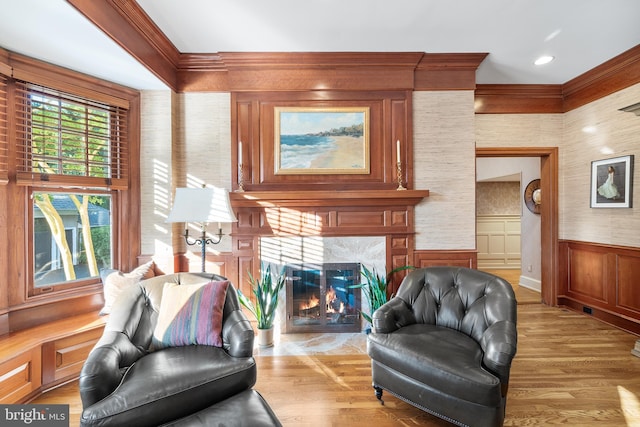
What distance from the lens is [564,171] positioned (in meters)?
3.85

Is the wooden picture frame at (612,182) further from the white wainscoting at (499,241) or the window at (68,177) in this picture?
the window at (68,177)

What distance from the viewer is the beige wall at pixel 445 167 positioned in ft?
10.2

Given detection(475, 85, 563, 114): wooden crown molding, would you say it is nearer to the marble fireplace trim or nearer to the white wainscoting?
the marble fireplace trim

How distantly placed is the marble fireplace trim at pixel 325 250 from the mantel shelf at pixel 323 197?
38cm

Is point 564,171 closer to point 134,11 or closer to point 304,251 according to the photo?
point 304,251

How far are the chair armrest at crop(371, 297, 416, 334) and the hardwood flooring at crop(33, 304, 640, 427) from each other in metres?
0.50

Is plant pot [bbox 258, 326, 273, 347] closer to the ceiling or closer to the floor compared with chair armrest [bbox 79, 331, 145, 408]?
closer to the floor

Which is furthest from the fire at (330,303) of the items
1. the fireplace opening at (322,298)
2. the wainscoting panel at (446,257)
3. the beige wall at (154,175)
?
the beige wall at (154,175)

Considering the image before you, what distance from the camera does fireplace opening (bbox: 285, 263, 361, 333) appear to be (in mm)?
3088

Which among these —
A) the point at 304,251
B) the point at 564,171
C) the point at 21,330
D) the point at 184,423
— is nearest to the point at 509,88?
the point at 564,171

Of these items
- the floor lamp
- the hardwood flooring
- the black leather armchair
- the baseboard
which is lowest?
the hardwood flooring

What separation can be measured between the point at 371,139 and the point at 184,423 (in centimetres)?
274

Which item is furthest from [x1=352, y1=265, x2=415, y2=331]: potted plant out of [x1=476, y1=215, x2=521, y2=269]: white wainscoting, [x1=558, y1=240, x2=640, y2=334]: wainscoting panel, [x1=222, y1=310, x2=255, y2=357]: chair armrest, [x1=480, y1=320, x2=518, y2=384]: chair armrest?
[x1=476, y1=215, x2=521, y2=269]: white wainscoting

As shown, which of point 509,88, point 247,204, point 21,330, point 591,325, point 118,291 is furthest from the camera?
point 509,88
